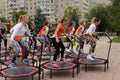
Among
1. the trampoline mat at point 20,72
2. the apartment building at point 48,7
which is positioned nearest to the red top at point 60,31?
the trampoline mat at point 20,72

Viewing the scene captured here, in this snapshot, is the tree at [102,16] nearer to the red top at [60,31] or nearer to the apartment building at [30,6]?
the red top at [60,31]

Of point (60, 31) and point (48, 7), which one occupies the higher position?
point (48, 7)

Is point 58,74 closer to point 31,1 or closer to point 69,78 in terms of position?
point 69,78

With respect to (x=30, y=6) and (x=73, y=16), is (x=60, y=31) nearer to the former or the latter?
(x=73, y=16)

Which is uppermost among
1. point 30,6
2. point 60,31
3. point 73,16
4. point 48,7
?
point 30,6

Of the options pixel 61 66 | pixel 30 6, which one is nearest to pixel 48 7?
pixel 30 6

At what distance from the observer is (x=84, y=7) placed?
91.6m

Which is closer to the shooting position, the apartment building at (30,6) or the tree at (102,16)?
the tree at (102,16)

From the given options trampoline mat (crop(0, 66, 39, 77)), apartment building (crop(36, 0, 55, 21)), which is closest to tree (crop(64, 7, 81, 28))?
apartment building (crop(36, 0, 55, 21))

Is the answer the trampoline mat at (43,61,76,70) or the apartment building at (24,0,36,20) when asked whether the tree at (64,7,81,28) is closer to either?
the trampoline mat at (43,61,76,70)

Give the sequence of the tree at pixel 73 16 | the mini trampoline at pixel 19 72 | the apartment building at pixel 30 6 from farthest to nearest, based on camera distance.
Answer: the apartment building at pixel 30 6 → the tree at pixel 73 16 → the mini trampoline at pixel 19 72

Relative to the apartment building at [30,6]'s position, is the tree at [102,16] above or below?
below

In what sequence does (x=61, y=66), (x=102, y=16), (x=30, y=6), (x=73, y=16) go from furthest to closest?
(x=30, y=6)
(x=102, y=16)
(x=73, y=16)
(x=61, y=66)


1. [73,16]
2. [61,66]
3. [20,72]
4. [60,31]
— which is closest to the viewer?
[20,72]
